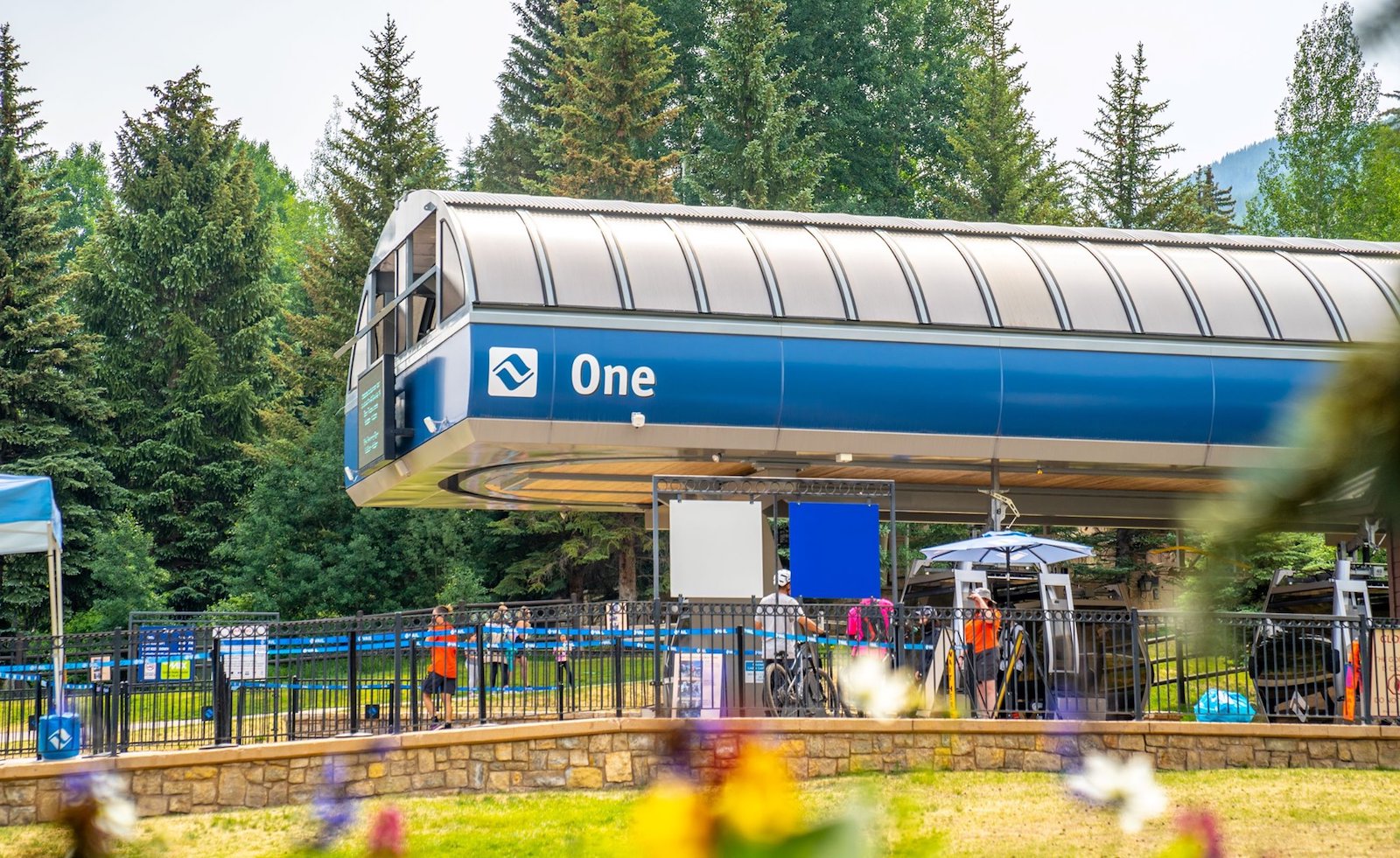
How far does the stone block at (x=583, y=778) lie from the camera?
15.0 m

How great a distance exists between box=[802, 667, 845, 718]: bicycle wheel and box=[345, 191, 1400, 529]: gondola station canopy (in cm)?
356

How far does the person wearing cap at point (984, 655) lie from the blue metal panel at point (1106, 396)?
3784 mm

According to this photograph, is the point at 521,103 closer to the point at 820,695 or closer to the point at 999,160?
the point at 999,160

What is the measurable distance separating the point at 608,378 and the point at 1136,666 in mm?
6524

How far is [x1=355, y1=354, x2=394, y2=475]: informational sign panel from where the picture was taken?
2044 centimetres

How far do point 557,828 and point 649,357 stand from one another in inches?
267

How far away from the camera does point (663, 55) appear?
50812mm

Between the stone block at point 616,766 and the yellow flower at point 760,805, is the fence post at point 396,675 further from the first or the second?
the yellow flower at point 760,805

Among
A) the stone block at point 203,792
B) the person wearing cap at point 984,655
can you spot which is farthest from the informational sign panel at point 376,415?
the person wearing cap at point 984,655

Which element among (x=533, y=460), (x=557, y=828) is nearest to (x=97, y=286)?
(x=533, y=460)

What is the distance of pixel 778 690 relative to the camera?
53.5 feet

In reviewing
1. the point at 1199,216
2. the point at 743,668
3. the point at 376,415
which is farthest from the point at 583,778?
the point at 1199,216

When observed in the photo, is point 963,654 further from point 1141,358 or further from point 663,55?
point 663,55

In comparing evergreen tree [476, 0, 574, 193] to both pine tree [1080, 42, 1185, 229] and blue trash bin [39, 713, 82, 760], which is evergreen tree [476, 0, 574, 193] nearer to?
pine tree [1080, 42, 1185, 229]
